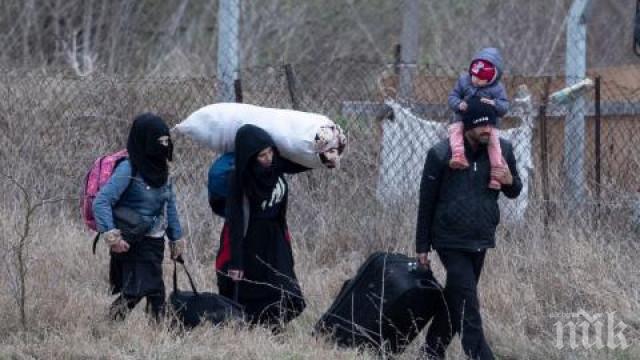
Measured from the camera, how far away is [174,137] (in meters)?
9.33

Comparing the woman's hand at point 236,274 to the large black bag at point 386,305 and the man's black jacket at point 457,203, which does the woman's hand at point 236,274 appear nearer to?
the large black bag at point 386,305

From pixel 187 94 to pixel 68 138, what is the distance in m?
0.94

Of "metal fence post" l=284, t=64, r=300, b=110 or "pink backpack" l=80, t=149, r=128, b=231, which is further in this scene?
"metal fence post" l=284, t=64, r=300, b=110

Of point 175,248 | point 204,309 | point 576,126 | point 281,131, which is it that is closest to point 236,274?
point 204,309

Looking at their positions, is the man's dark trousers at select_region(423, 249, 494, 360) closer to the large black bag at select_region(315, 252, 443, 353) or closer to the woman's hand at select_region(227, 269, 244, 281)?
the large black bag at select_region(315, 252, 443, 353)

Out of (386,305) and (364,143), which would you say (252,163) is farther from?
(364,143)

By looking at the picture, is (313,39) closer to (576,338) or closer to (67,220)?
(67,220)

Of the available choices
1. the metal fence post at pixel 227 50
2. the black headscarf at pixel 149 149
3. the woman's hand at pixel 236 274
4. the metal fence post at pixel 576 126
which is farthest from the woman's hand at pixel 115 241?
the metal fence post at pixel 576 126

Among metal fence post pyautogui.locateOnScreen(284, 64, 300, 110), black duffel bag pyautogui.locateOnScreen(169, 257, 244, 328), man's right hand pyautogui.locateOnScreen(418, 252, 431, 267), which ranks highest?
metal fence post pyautogui.locateOnScreen(284, 64, 300, 110)

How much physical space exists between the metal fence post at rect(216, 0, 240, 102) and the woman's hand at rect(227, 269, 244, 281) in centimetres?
259

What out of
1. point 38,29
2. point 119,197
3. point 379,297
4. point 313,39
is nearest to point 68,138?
point 119,197

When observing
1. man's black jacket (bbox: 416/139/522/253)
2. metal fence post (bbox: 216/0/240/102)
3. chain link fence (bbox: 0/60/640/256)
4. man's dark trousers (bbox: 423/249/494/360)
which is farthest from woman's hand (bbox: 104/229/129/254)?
metal fence post (bbox: 216/0/240/102)

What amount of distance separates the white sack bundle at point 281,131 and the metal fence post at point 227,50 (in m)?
2.28

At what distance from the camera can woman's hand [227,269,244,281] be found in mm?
6590
